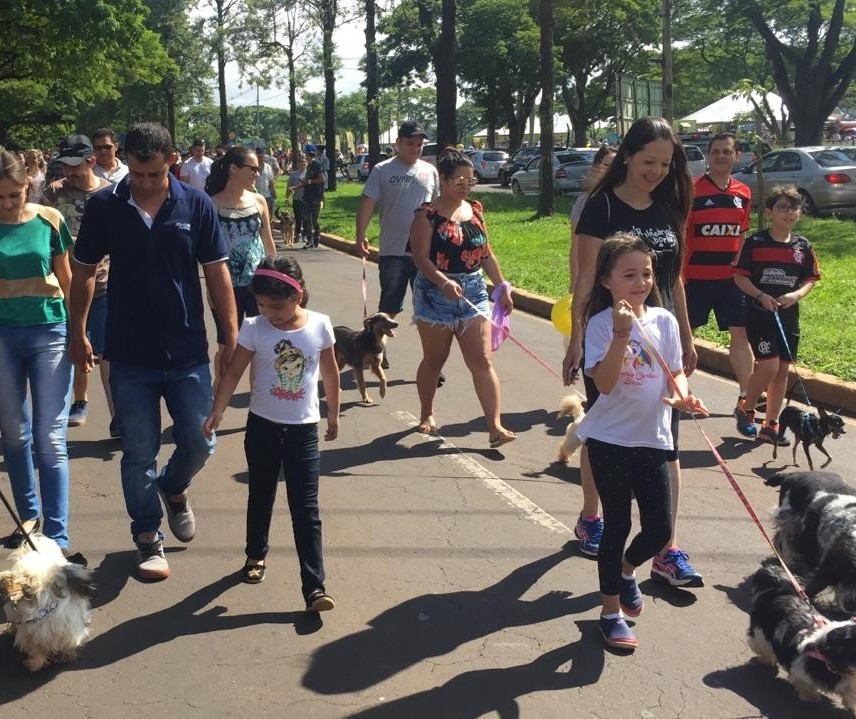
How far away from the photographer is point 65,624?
3578 millimetres

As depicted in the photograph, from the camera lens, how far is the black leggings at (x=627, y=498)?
3633 millimetres

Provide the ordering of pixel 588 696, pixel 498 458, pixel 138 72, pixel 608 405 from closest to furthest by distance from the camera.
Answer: pixel 588 696 → pixel 608 405 → pixel 498 458 → pixel 138 72

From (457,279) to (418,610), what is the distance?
2.62 m

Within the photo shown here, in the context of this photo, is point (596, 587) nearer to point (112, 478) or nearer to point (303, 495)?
point (303, 495)

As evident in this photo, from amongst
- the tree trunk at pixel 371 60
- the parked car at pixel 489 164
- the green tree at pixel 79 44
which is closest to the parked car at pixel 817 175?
the tree trunk at pixel 371 60

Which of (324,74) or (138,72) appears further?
(138,72)

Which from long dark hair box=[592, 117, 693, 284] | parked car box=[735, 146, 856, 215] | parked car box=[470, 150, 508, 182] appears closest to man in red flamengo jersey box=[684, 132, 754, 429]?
long dark hair box=[592, 117, 693, 284]

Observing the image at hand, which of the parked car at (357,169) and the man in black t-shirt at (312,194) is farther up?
the parked car at (357,169)

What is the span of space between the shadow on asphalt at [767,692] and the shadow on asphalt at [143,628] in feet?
5.31

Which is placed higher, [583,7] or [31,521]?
[583,7]

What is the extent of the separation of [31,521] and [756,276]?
480 centimetres

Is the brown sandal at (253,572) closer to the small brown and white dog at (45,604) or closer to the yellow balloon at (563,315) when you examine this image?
the small brown and white dog at (45,604)

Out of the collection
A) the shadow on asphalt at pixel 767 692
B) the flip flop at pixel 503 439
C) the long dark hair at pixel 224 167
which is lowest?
the shadow on asphalt at pixel 767 692

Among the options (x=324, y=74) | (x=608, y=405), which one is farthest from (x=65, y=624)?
(x=324, y=74)
